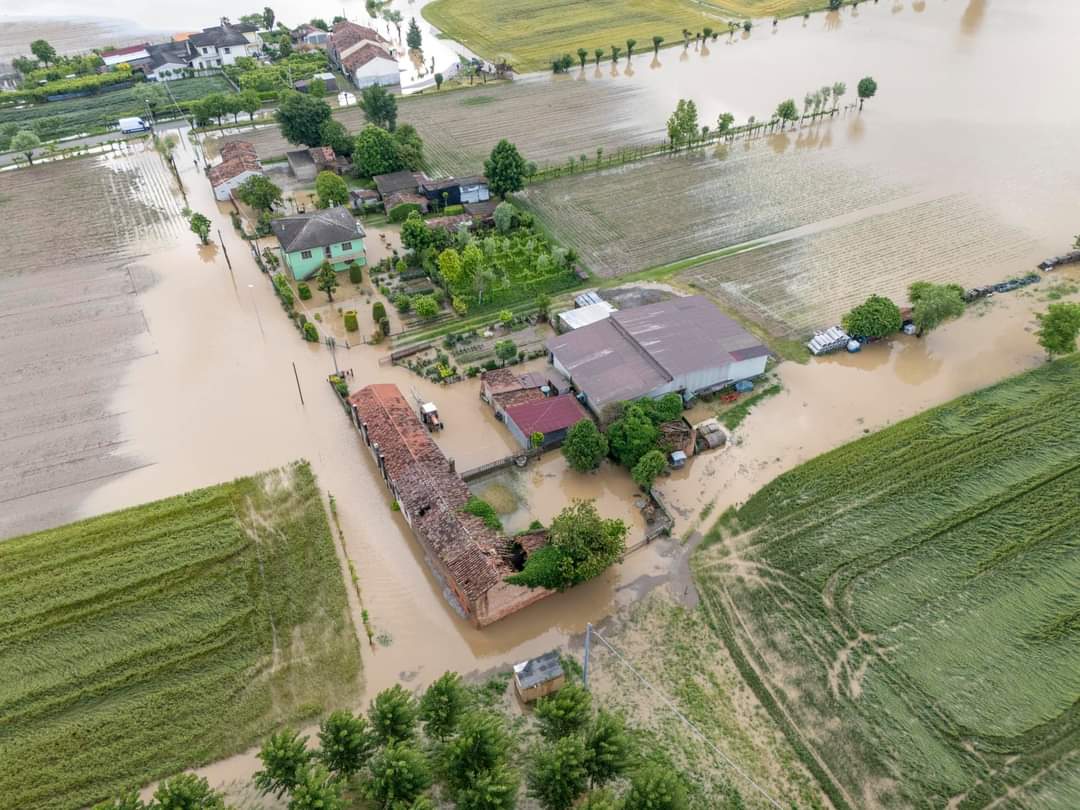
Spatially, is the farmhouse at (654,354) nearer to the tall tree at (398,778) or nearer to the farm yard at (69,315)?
the tall tree at (398,778)

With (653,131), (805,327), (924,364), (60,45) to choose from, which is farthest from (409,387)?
(60,45)

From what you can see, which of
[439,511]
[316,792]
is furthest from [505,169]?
[316,792]

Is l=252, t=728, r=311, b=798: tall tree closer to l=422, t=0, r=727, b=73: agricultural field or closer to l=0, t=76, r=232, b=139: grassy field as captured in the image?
l=0, t=76, r=232, b=139: grassy field

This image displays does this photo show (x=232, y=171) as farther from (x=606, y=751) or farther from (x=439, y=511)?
(x=606, y=751)

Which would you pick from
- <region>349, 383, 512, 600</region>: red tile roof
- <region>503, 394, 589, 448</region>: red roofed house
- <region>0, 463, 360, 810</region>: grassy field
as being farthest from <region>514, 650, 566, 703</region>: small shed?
<region>503, 394, 589, 448</region>: red roofed house

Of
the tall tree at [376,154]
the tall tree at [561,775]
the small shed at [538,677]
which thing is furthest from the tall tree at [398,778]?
the tall tree at [376,154]

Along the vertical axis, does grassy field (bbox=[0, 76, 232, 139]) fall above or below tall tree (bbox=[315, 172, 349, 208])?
above

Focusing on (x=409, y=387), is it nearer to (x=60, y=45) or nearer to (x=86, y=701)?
(x=86, y=701)
